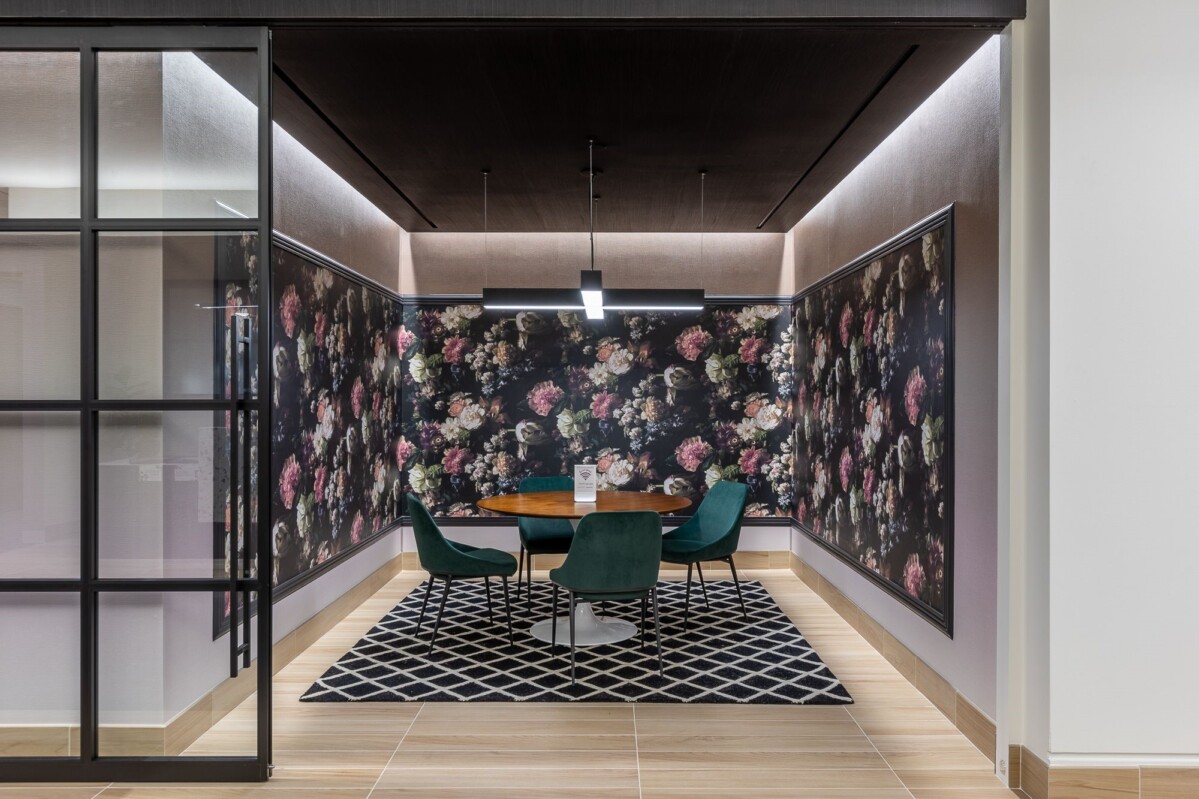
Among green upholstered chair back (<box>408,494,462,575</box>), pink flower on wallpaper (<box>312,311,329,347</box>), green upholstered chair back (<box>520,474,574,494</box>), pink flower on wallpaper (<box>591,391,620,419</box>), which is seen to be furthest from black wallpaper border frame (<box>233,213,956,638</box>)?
pink flower on wallpaper (<box>591,391,620,419</box>)

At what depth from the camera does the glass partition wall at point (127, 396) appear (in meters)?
2.78

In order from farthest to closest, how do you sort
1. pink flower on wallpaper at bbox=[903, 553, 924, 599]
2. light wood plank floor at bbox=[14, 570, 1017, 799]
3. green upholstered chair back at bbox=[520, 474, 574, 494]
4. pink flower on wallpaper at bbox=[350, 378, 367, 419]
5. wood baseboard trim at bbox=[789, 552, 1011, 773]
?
green upholstered chair back at bbox=[520, 474, 574, 494] → pink flower on wallpaper at bbox=[350, 378, 367, 419] → pink flower on wallpaper at bbox=[903, 553, 924, 599] → wood baseboard trim at bbox=[789, 552, 1011, 773] → light wood plank floor at bbox=[14, 570, 1017, 799]

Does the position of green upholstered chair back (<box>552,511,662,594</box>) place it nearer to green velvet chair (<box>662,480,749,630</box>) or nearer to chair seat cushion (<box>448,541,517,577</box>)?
chair seat cushion (<box>448,541,517,577</box>)

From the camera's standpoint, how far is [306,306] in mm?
4543

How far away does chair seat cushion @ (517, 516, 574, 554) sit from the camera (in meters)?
5.15

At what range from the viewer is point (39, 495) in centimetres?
281

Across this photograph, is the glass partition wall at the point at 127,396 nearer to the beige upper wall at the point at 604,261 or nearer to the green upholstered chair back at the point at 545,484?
the green upholstered chair back at the point at 545,484

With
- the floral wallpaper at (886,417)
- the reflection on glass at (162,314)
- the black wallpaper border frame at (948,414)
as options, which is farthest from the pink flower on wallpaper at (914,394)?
the reflection on glass at (162,314)

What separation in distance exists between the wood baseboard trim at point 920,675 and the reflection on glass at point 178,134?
11.3 ft

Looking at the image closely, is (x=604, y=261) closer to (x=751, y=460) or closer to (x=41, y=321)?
(x=751, y=460)

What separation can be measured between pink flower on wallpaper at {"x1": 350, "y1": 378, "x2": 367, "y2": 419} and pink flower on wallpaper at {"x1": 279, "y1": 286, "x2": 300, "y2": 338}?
1042 mm
